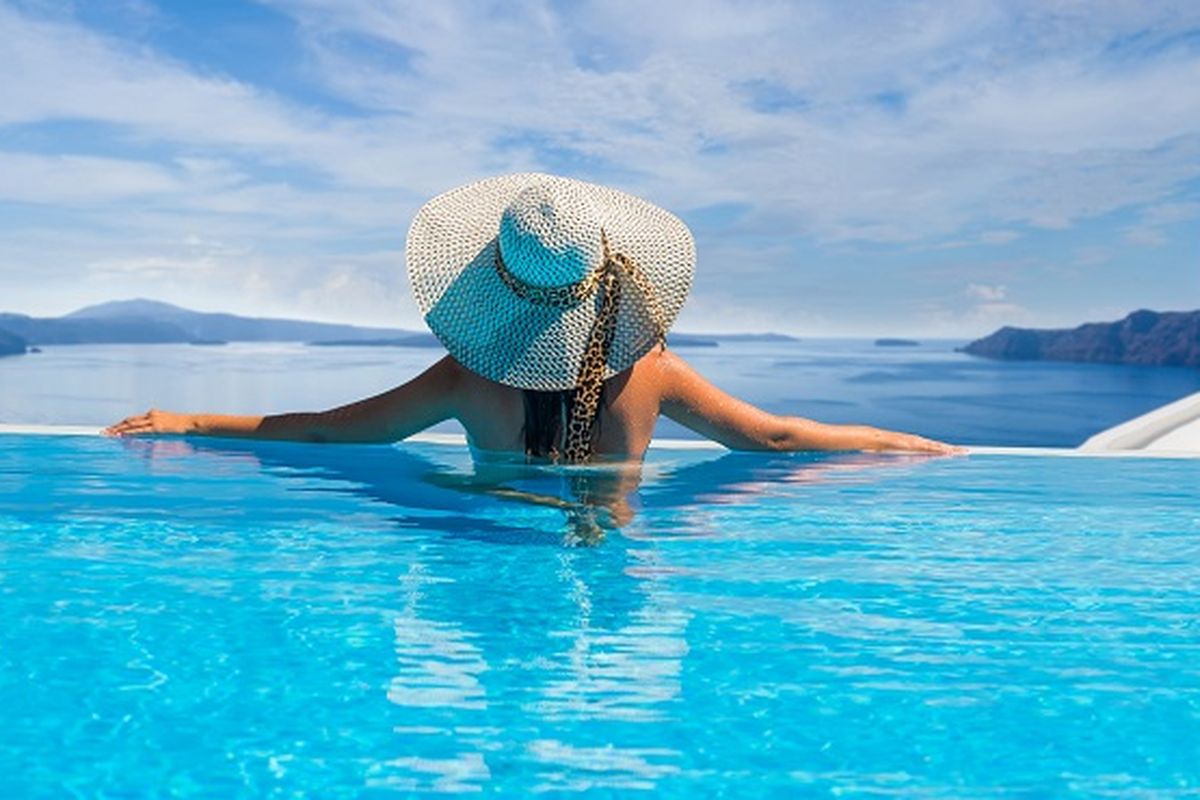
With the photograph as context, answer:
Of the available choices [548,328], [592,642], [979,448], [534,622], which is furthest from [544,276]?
[979,448]

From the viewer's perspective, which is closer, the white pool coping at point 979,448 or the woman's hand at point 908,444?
the woman's hand at point 908,444

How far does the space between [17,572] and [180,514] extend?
779mm

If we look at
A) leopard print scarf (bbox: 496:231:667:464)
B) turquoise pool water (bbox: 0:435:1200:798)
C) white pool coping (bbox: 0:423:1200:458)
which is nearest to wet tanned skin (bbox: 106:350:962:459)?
leopard print scarf (bbox: 496:231:667:464)

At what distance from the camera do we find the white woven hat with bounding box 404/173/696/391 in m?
4.13

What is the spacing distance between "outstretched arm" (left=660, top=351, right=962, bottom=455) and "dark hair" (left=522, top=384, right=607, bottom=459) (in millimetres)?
320

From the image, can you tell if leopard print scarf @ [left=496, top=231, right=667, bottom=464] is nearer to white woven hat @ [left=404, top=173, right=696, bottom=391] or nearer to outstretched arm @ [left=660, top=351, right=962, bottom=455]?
white woven hat @ [left=404, top=173, right=696, bottom=391]

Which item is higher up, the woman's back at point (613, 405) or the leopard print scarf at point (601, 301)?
the leopard print scarf at point (601, 301)

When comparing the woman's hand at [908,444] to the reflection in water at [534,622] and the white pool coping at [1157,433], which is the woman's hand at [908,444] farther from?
the white pool coping at [1157,433]

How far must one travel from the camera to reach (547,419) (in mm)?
4551

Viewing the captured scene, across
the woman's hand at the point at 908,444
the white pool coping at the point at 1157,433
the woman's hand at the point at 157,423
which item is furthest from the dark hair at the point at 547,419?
the white pool coping at the point at 1157,433

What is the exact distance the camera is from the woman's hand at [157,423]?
529 centimetres

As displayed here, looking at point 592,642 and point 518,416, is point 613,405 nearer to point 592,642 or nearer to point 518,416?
point 518,416

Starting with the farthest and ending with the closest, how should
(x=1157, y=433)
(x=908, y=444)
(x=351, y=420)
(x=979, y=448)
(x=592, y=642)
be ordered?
(x=1157, y=433)
(x=979, y=448)
(x=908, y=444)
(x=351, y=420)
(x=592, y=642)

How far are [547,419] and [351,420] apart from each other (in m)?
0.83
